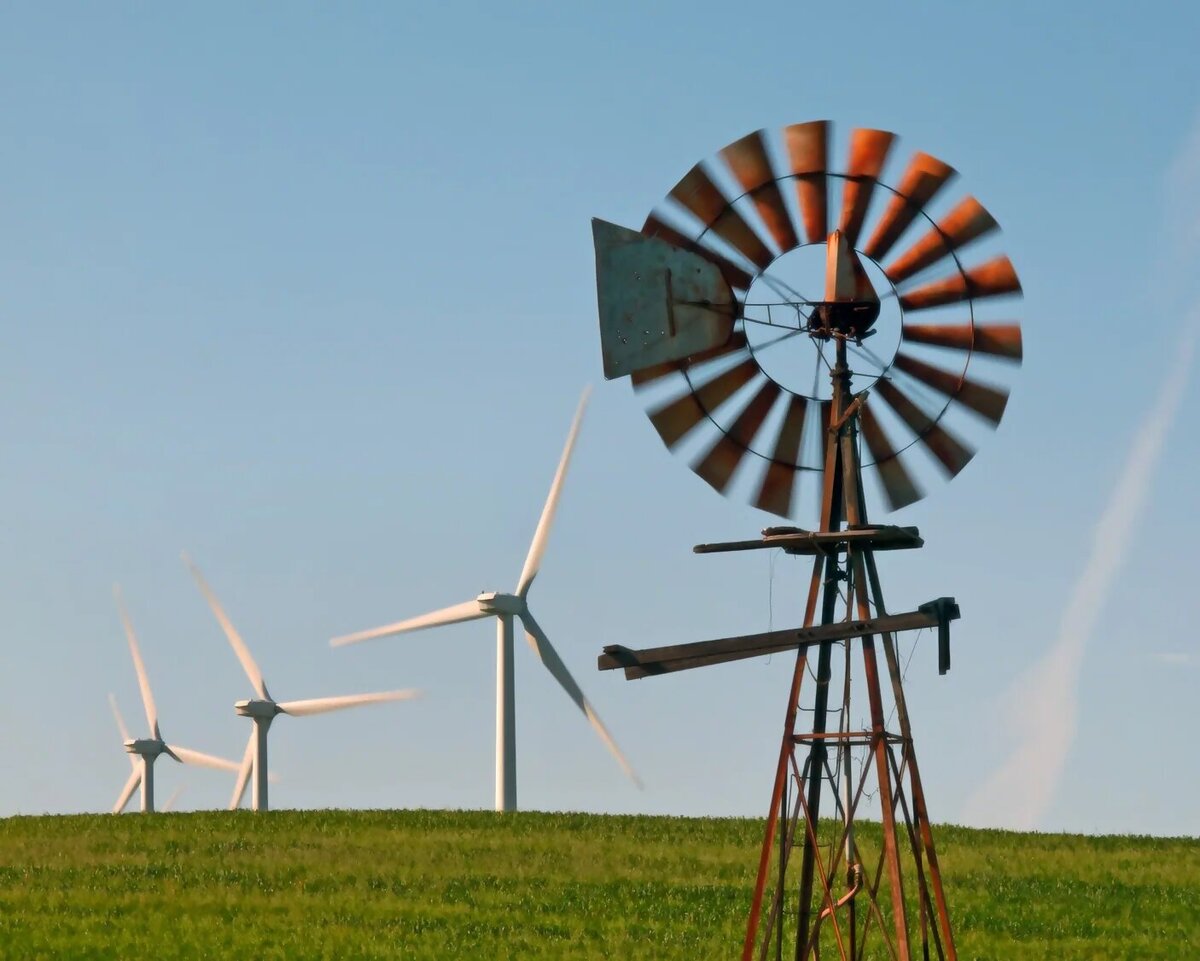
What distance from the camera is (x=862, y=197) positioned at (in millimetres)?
17172

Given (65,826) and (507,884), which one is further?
(65,826)

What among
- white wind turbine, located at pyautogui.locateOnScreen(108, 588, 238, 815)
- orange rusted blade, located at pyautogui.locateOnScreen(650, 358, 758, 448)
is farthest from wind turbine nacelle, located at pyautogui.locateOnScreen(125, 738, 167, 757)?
orange rusted blade, located at pyautogui.locateOnScreen(650, 358, 758, 448)

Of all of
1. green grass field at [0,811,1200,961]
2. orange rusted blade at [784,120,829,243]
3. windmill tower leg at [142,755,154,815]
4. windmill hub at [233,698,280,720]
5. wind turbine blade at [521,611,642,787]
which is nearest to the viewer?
orange rusted blade at [784,120,829,243]

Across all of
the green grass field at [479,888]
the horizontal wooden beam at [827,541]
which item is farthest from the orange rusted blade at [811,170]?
the green grass field at [479,888]

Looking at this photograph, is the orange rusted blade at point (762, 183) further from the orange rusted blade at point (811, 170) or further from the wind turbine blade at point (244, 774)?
the wind turbine blade at point (244, 774)

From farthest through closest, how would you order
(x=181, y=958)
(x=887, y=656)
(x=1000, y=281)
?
(x=181, y=958) < (x=1000, y=281) < (x=887, y=656)

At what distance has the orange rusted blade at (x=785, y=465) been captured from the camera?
17.4 meters

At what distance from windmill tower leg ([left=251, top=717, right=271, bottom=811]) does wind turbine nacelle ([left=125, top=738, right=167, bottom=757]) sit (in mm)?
8101

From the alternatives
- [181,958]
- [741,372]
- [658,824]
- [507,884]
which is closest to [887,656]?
[741,372]

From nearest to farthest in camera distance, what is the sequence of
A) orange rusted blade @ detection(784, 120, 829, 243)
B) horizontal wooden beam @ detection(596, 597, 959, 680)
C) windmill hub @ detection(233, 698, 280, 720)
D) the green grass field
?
horizontal wooden beam @ detection(596, 597, 959, 680) < orange rusted blade @ detection(784, 120, 829, 243) < the green grass field < windmill hub @ detection(233, 698, 280, 720)

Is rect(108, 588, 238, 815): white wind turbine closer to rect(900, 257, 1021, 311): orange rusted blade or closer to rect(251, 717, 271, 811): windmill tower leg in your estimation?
rect(251, 717, 271, 811): windmill tower leg

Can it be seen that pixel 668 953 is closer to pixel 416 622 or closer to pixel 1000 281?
pixel 1000 281

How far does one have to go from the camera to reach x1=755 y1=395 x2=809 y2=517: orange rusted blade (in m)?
17.4

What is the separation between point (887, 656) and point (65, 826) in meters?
27.7
